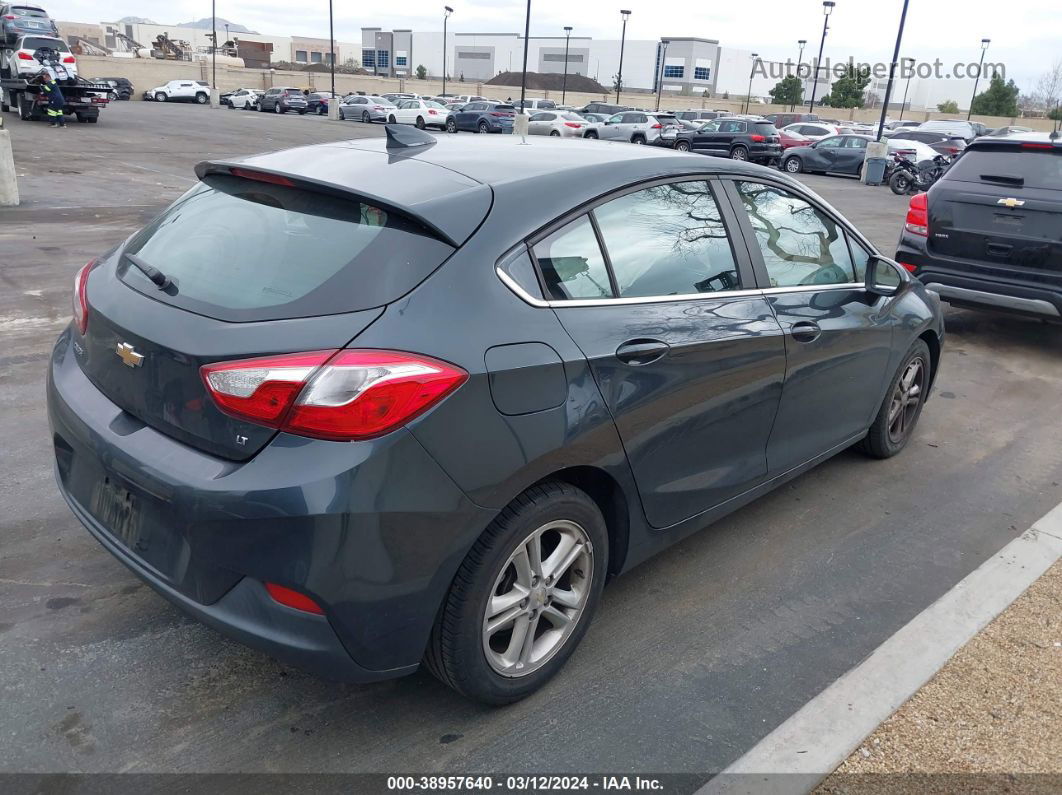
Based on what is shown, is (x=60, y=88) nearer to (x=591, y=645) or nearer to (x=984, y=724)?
(x=591, y=645)

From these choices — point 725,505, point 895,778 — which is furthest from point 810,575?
point 895,778

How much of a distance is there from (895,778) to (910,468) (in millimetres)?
2751

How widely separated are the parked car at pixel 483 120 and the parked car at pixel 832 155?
→ 52.2 ft

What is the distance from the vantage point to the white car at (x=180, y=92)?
57188 millimetres

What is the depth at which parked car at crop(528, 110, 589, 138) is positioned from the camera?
127ft

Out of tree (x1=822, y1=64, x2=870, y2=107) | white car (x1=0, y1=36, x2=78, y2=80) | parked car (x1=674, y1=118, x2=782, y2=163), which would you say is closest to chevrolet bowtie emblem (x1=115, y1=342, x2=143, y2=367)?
white car (x1=0, y1=36, x2=78, y2=80)

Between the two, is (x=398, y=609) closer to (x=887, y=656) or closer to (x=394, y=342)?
(x=394, y=342)

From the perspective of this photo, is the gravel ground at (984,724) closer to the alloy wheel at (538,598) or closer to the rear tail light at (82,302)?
the alloy wheel at (538,598)

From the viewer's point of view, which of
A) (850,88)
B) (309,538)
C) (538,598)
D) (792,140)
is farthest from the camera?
(850,88)

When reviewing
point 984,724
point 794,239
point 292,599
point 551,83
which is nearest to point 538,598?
point 292,599

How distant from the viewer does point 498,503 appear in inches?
98.8

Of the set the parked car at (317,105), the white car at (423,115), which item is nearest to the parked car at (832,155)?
the white car at (423,115)

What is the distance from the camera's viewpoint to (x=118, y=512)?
2.64 m

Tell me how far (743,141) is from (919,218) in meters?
23.7
